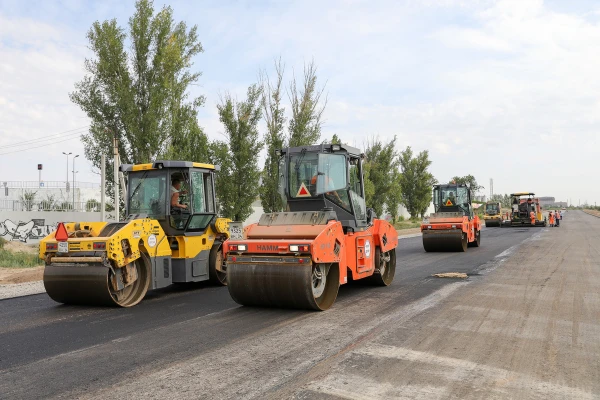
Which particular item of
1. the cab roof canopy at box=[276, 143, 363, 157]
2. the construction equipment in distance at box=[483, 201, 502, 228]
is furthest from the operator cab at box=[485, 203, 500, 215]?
the cab roof canopy at box=[276, 143, 363, 157]

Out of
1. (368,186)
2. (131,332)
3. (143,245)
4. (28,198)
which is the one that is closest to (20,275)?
(143,245)

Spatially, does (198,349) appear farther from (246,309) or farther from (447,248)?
(447,248)

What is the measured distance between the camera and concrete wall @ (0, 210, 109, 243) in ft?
85.8

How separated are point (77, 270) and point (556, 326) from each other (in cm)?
677

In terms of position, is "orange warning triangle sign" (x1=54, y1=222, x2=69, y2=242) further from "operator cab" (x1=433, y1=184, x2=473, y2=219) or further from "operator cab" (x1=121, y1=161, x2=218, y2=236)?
"operator cab" (x1=433, y1=184, x2=473, y2=219)

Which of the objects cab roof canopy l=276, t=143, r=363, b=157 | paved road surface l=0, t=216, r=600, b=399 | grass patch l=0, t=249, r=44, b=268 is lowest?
paved road surface l=0, t=216, r=600, b=399

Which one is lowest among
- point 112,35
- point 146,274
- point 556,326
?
point 556,326

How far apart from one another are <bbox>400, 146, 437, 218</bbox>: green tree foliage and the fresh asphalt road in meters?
34.1

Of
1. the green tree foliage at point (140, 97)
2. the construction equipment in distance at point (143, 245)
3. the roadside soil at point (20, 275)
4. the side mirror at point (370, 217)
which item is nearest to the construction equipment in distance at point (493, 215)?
the green tree foliage at point (140, 97)

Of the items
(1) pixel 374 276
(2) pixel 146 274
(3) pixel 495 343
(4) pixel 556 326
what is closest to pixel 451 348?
(3) pixel 495 343

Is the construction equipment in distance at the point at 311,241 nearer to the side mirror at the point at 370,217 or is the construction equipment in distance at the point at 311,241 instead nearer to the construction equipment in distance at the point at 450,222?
the side mirror at the point at 370,217

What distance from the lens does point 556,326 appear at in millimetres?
6707

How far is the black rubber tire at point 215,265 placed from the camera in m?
10.2

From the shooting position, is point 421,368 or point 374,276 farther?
point 374,276
